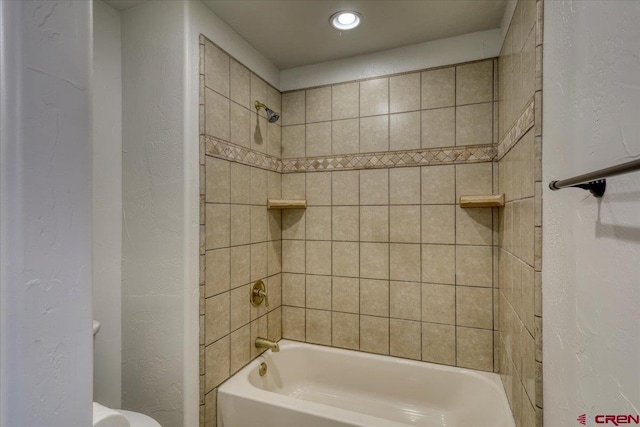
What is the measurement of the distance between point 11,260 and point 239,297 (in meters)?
1.49

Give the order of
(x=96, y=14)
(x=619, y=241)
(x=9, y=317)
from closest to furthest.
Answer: (x=9, y=317) < (x=619, y=241) < (x=96, y=14)

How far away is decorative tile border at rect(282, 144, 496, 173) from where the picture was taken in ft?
6.08

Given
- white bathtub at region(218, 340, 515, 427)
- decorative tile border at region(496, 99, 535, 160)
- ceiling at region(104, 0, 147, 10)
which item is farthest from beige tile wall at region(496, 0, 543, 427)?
ceiling at region(104, 0, 147, 10)

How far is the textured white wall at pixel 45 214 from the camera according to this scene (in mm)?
386

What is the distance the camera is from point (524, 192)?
1237 mm

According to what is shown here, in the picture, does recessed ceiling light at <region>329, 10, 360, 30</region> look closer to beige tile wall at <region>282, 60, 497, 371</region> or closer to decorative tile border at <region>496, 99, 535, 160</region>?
beige tile wall at <region>282, 60, 497, 371</region>

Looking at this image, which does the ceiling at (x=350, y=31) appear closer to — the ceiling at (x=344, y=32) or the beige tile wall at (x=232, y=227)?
the ceiling at (x=344, y=32)

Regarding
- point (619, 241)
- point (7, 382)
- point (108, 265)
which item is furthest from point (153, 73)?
point (619, 241)

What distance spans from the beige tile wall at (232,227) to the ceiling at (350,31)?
22 cm

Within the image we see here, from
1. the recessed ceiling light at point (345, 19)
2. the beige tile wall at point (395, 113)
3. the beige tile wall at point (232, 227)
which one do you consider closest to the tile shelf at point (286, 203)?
the beige tile wall at point (232, 227)

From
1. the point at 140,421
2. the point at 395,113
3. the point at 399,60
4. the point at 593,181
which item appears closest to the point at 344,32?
the point at 399,60

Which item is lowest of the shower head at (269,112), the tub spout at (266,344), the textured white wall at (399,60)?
the tub spout at (266,344)

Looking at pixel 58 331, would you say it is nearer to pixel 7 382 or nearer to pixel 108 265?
pixel 7 382

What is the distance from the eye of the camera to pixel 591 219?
2.41 feet
